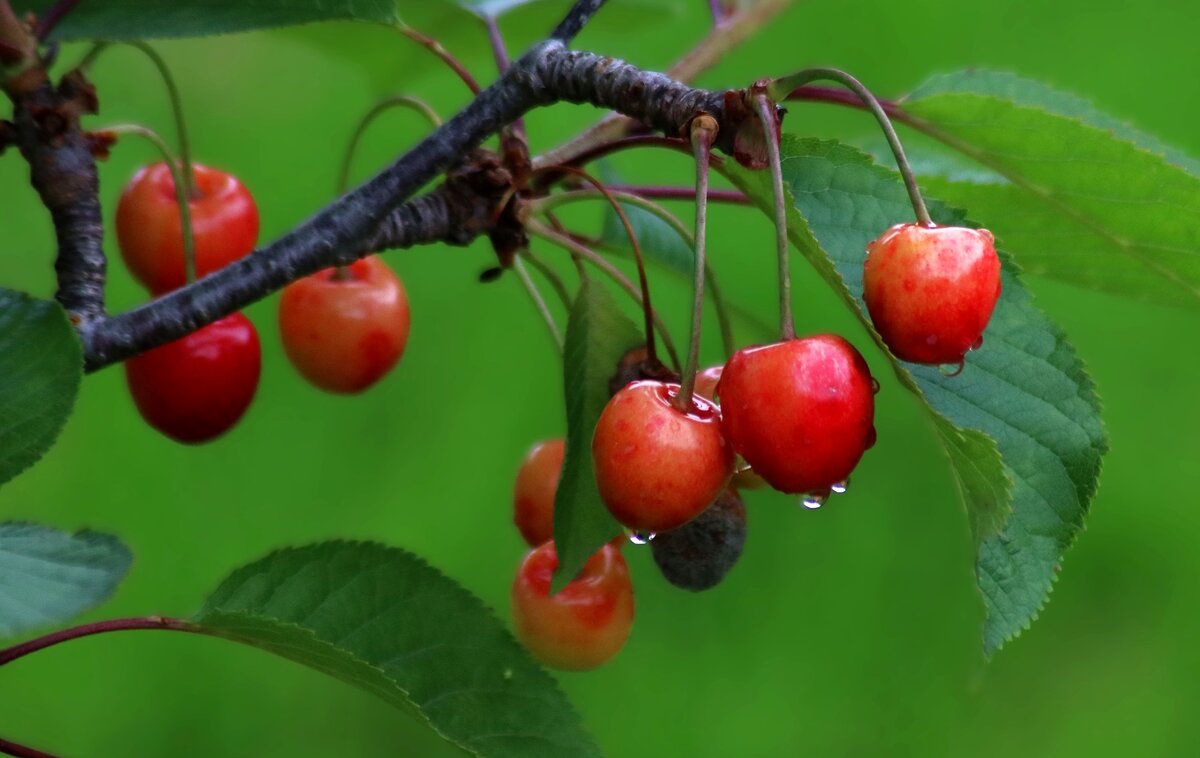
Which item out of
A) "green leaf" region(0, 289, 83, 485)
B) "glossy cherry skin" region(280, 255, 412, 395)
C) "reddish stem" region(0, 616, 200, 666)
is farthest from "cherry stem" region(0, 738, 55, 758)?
"glossy cherry skin" region(280, 255, 412, 395)

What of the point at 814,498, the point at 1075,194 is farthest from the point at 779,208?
the point at 1075,194

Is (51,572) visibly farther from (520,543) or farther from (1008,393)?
(520,543)

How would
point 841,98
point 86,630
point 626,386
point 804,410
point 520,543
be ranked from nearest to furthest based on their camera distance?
1. point 804,410
2. point 626,386
3. point 86,630
4. point 841,98
5. point 520,543

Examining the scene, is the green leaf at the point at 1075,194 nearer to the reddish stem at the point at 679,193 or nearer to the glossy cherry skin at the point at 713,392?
the reddish stem at the point at 679,193

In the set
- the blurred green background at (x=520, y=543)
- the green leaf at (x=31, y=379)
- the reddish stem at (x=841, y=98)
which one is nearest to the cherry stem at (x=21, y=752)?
the green leaf at (x=31, y=379)

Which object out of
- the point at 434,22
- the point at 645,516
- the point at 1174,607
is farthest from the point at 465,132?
the point at 1174,607

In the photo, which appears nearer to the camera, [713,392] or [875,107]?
[875,107]
